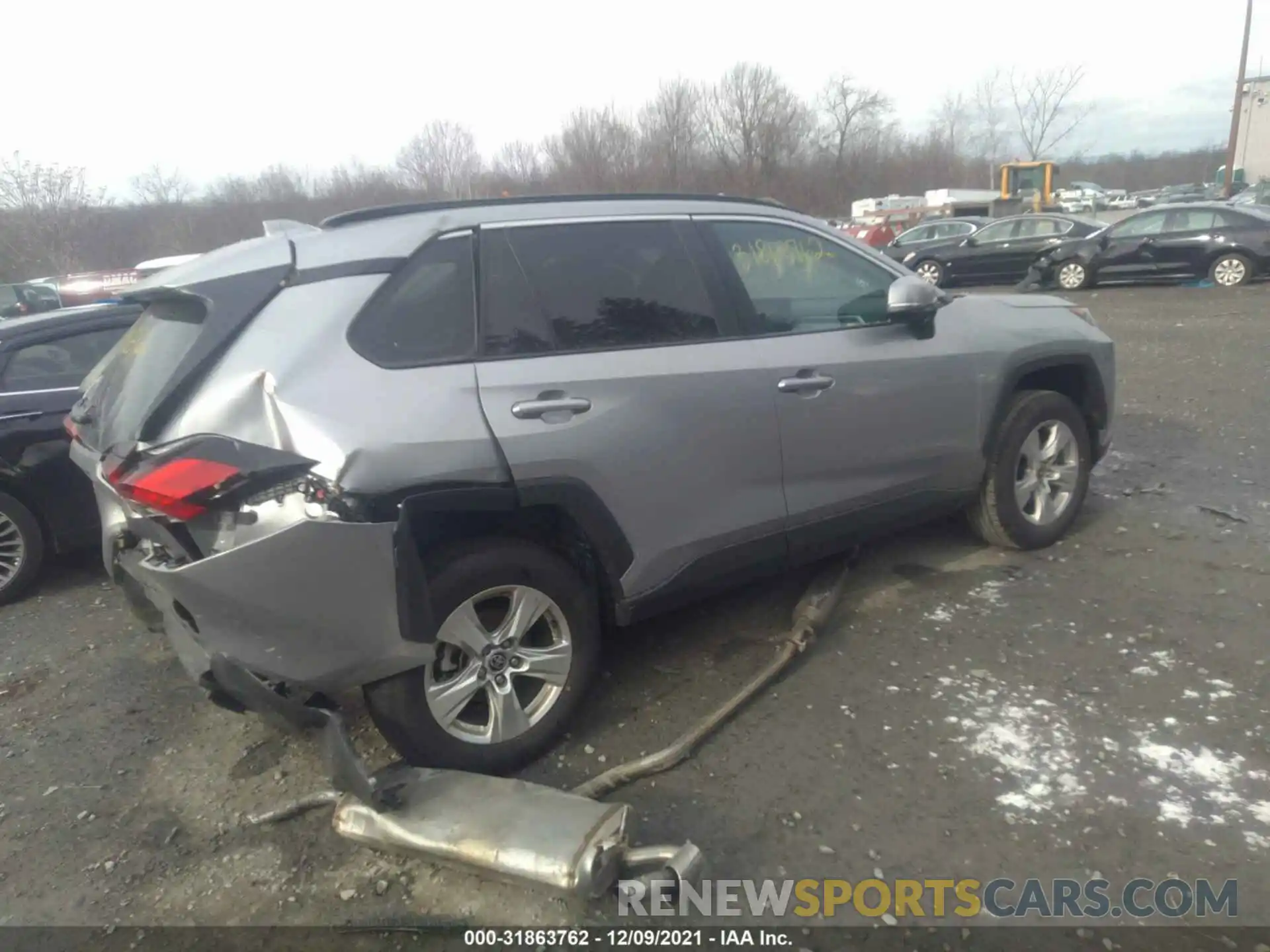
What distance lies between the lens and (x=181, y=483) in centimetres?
264

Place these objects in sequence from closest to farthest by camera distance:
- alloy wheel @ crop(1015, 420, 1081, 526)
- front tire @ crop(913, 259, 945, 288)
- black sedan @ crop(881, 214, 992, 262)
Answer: alloy wheel @ crop(1015, 420, 1081, 526) < front tire @ crop(913, 259, 945, 288) < black sedan @ crop(881, 214, 992, 262)

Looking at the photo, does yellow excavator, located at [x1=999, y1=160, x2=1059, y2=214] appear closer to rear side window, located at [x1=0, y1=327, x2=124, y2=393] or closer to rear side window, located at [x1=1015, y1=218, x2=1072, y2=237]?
rear side window, located at [x1=1015, y1=218, x2=1072, y2=237]

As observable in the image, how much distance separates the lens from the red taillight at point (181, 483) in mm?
2635

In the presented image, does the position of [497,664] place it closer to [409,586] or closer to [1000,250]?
[409,586]

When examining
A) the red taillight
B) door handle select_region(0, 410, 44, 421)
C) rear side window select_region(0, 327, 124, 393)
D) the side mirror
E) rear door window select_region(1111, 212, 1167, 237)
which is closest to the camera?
the red taillight

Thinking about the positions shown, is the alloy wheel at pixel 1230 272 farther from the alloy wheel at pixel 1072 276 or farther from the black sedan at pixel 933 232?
the black sedan at pixel 933 232

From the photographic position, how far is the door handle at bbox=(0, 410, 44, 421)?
5.08 metres

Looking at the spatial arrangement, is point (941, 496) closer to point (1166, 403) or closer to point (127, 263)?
point (1166, 403)

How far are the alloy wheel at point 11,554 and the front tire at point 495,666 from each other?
11.0 feet

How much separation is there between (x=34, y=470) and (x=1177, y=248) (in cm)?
1770

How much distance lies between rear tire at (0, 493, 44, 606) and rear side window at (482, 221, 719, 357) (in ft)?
11.7

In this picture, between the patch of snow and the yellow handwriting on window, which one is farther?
the patch of snow

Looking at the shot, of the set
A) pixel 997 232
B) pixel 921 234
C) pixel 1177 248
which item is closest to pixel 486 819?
pixel 1177 248

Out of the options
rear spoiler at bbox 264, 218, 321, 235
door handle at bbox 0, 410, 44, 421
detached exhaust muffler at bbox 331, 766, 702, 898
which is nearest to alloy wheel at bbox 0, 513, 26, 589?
door handle at bbox 0, 410, 44, 421
